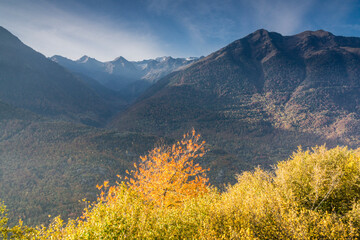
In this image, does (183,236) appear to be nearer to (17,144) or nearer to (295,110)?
(17,144)

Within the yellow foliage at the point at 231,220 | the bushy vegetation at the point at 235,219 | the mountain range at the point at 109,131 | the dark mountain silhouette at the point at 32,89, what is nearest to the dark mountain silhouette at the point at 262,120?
the mountain range at the point at 109,131

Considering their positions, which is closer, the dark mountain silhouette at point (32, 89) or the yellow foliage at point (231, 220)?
the yellow foliage at point (231, 220)

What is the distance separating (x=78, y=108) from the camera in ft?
600

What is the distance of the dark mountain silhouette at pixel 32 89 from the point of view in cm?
15226

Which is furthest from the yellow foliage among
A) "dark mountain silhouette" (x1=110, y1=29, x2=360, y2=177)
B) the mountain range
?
"dark mountain silhouette" (x1=110, y1=29, x2=360, y2=177)

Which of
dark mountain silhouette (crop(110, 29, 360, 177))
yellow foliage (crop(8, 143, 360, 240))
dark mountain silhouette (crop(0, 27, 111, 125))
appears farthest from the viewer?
dark mountain silhouette (crop(0, 27, 111, 125))

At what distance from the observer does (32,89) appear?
166250 mm

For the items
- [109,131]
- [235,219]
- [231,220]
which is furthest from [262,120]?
[231,220]

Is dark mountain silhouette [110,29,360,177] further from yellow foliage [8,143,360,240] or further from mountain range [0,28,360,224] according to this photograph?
yellow foliage [8,143,360,240]

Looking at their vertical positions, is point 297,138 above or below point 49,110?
above

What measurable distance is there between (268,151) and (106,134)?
97225 millimetres

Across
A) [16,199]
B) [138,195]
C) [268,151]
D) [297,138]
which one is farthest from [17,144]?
[297,138]

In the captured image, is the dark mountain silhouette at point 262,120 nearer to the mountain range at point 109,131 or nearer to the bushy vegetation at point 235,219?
the mountain range at point 109,131

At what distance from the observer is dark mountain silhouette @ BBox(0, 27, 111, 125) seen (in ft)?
500
